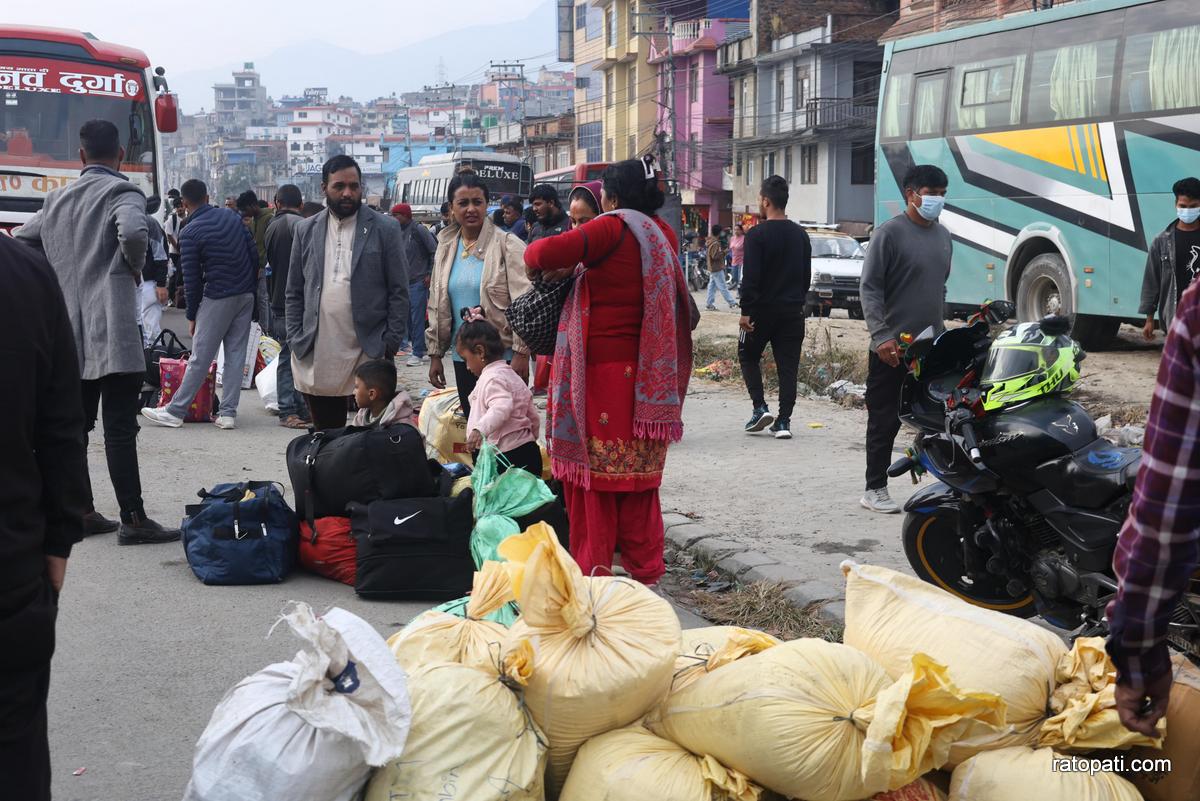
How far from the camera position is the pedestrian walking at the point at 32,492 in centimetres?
232

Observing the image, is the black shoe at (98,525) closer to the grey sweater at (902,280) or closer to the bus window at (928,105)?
the grey sweater at (902,280)

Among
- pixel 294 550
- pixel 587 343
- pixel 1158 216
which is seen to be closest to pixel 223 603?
pixel 294 550

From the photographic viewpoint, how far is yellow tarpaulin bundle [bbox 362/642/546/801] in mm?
2834

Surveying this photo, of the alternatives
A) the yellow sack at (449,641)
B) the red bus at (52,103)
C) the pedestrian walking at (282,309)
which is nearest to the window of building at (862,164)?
the red bus at (52,103)

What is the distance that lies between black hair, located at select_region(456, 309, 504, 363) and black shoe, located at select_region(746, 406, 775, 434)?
12.4 ft

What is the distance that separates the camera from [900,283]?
6.82 m

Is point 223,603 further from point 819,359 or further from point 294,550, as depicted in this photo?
point 819,359

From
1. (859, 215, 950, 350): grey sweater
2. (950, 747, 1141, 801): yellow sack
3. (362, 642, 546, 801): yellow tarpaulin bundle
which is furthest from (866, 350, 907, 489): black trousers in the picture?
(362, 642, 546, 801): yellow tarpaulin bundle

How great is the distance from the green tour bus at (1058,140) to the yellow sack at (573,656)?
11.6 m

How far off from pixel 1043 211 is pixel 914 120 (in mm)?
2985

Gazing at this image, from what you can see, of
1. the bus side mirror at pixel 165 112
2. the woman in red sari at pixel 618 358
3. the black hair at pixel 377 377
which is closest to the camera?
the woman in red sari at pixel 618 358

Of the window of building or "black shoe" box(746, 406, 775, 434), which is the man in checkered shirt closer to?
"black shoe" box(746, 406, 775, 434)

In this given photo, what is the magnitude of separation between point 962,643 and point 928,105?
1489 cm

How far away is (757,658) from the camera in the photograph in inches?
119
